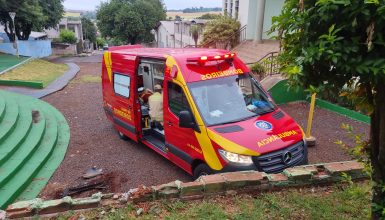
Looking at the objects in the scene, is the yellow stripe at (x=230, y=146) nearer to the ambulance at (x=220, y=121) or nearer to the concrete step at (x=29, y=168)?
the ambulance at (x=220, y=121)

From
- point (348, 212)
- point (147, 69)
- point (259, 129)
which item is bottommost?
point (348, 212)

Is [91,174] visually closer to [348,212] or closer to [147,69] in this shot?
[147,69]

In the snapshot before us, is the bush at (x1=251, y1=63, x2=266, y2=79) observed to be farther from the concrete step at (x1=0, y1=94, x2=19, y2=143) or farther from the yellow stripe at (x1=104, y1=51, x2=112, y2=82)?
the concrete step at (x1=0, y1=94, x2=19, y2=143)

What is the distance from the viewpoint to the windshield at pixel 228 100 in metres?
5.37

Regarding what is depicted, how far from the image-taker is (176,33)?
37406 mm

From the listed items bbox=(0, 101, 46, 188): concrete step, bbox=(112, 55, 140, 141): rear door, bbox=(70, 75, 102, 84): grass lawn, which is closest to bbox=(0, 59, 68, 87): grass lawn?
bbox=(70, 75, 102, 84): grass lawn

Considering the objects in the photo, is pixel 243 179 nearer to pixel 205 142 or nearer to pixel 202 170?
pixel 205 142

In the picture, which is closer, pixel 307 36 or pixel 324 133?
pixel 307 36

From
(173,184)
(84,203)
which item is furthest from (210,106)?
(84,203)

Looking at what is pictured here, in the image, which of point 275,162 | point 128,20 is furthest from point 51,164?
point 128,20

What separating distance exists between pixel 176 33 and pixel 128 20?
9.04 meters

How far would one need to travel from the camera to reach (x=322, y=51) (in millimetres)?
2080

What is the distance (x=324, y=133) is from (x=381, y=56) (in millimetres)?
6666

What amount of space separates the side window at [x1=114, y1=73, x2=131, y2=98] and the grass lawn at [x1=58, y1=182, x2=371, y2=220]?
4.07 metres
